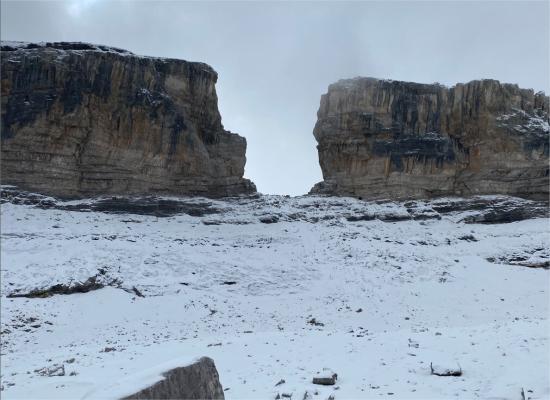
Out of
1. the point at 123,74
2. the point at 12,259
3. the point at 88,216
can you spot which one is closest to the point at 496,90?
the point at 123,74

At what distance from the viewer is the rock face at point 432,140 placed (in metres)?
45.2

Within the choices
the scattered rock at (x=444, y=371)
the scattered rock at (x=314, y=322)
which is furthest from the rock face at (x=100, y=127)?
the scattered rock at (x=444, y=371)

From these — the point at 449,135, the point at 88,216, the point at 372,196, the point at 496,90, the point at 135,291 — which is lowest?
the point at 135,291

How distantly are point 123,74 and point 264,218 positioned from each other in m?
16.3

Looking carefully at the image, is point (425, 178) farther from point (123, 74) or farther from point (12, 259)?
point (12, 259)

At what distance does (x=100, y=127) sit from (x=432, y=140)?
89.0ft

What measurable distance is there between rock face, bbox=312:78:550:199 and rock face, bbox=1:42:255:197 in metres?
9.45

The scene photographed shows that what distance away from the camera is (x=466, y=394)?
11.1 meters

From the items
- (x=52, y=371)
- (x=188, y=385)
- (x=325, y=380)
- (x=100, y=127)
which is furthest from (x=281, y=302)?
(x=100, y=127)

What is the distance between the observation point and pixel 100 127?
42500 millimetres

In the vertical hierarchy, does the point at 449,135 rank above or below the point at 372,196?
above

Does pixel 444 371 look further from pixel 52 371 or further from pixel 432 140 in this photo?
pixel 432 140

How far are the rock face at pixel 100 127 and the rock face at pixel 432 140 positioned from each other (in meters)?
9.45

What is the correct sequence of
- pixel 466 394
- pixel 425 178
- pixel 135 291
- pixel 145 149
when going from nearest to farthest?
pixel 466 394 < pixel 135 291 < pixel 145 149 < pixel 425 178
